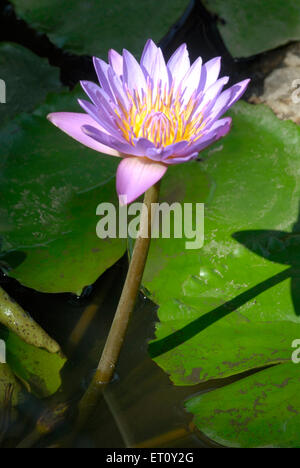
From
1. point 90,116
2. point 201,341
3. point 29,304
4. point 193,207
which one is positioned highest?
point 90,116

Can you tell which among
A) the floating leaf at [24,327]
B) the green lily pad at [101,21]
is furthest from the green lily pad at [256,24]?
the floating leaf at [24,327]

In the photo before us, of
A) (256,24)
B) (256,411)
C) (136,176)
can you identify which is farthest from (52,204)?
(256,24)

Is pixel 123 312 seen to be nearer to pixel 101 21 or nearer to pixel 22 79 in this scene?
pixel 22 79

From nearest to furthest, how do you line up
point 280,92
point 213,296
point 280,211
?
point 213,296
point 280,211
point 280,92

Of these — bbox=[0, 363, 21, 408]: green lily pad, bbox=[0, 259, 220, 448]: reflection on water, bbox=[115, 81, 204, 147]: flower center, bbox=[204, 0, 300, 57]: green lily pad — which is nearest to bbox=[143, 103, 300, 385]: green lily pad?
bbox=[0, 259, 220, 448]: reflection on water

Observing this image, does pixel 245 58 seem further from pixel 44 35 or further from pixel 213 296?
pixel 213 296

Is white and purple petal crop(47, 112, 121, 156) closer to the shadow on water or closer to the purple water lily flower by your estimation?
the purple water lily flower

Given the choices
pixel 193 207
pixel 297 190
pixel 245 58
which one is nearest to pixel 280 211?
pixel 297 190
